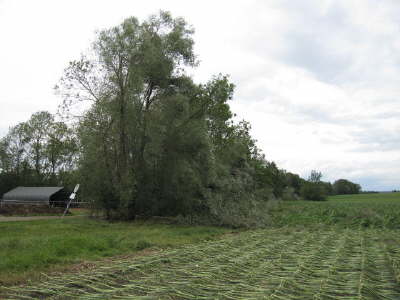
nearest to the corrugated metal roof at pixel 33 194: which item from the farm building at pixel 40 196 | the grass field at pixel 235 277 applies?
the farm building at pixel 40 196

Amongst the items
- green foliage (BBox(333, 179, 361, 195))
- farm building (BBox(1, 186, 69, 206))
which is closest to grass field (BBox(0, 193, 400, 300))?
farm building (BBox(1, 186, 69, 206))

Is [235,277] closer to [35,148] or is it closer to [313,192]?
[35,148]

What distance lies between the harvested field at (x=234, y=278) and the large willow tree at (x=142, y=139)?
12345 millimetres

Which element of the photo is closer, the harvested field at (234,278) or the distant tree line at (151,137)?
the harvested field at (234,278)

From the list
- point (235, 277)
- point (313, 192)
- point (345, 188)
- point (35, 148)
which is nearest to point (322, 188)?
point (313, 192)

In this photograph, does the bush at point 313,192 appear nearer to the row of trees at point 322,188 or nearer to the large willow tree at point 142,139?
the row of trees at point 322,188

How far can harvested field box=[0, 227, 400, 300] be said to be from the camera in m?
5.31

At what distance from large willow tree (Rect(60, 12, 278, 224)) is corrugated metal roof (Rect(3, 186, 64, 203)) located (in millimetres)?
15977

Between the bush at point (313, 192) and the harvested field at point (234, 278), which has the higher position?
the bush at point (313, 192)

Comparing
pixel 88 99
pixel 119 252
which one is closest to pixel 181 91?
pixel 88 99

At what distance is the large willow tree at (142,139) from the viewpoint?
21.7 meters

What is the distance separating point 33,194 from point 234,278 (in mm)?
35403

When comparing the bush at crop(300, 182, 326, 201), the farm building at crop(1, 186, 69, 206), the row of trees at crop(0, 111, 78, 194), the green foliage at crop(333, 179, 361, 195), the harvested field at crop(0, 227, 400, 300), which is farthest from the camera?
the green foliage at crop(333, 179, 361, 195)

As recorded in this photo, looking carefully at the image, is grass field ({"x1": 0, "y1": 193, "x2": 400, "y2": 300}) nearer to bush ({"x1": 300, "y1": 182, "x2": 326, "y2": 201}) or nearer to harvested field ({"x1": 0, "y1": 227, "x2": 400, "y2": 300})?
harvested field ({"x1": 0, "y1": 227, "x2": 400, "y2": 300})
